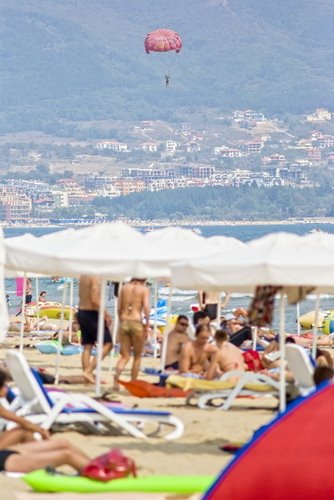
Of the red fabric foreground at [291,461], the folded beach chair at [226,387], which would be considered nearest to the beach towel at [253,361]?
the folded beach chair at [226,387]

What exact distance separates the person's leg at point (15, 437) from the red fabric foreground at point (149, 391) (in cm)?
270

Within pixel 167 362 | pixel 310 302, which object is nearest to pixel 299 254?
pixel 167 362

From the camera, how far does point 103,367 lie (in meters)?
15.3

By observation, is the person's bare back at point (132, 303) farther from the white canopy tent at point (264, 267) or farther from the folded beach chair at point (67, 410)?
the folded beach chair at point (67, 410)

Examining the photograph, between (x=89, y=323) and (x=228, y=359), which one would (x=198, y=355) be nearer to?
(x=228, y=359)

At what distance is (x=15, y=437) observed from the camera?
8.52 metres

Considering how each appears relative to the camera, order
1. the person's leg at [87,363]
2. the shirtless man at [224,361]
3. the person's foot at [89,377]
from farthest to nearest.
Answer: the person's foot at [89,377]
the person's leg at [87,363]
the shirtless man at [224,361]

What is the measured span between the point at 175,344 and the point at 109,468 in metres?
5.21

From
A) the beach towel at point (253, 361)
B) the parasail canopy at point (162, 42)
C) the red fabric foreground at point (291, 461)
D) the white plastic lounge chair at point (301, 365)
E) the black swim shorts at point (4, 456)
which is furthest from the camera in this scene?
the parasail canopy at point (162, 42)

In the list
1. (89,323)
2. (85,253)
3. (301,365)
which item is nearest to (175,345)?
(89,323)

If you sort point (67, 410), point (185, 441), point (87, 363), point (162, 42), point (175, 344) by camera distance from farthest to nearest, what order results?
point (162, 42) < point (175, 344) < point (87, 363) < point (185, 441) < point (67, 410)

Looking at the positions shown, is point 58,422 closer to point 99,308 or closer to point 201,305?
point 99,308

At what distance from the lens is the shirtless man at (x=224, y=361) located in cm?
1189

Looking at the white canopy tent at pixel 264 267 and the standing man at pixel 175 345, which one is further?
the standing man at pixel 175 345
